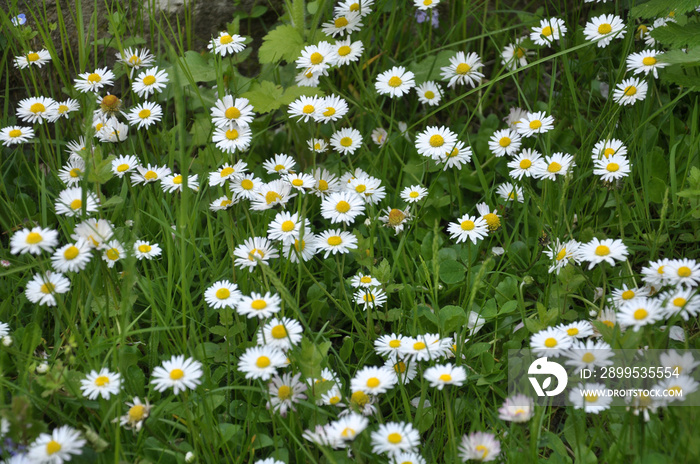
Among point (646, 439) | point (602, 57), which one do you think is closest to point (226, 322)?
point (646, 439)

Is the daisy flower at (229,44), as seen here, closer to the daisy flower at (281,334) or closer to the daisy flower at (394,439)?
the daisy flower at (281,334)

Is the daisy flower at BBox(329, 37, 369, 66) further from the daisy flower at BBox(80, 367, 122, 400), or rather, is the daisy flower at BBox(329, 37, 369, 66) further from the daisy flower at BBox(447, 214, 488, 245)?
the daisy flower at BBox(80, 367, 122, 400)

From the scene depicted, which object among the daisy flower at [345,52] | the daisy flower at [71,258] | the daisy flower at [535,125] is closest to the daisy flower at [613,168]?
the daisy flower at [535,125]

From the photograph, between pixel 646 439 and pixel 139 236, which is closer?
pixel 646 439

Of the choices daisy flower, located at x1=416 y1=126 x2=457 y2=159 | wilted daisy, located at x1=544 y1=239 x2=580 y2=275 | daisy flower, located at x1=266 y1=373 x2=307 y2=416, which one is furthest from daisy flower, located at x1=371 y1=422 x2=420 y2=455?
daisy flower, located at x1=416 y1=126 x2=457 y2=159

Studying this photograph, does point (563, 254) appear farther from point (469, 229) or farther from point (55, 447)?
point (55, 447)

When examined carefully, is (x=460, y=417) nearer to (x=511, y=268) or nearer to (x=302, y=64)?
(x=511, y=268)
